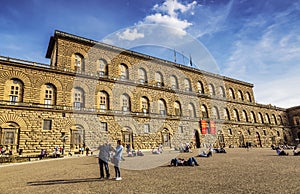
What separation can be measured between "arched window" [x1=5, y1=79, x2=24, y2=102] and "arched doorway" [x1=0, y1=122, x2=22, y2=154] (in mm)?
2899

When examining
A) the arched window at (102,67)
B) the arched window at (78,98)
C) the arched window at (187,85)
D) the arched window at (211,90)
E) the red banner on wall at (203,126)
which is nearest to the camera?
the arched window at (78,98)

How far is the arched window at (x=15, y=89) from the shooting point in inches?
759

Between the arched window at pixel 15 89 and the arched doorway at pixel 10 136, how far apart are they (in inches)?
114

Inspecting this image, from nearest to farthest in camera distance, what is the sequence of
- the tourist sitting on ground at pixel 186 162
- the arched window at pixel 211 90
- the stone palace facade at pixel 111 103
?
the tourist sitting on ground at pixel 186 162 < the stone palace facade at pixel 111 103 < the arched window at pixel 211 90

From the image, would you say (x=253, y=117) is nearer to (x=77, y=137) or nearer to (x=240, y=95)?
(x=240, y=95)

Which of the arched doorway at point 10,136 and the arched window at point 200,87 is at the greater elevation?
the arched window at point 200,87

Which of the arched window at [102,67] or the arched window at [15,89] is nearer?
the arched window at [15,89]

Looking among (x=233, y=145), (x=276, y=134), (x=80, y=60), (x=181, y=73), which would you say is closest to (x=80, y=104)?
(x=80, y=60)

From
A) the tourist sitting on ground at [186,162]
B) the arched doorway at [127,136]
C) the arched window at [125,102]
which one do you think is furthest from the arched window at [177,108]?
the tourist sitting on ground at [186,162]

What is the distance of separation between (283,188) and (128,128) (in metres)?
21.2

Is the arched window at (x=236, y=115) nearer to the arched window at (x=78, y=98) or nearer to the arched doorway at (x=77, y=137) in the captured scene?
Result: the arched window at (x=78, y=98)

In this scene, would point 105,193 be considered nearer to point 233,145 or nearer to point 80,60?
point 80,60

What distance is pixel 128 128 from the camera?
2519 centimetres

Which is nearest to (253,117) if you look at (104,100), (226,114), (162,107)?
(226,114)
